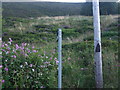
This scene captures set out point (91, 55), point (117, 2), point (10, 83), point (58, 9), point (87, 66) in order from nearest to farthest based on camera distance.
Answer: point (10, 83) < point (87, 66) < point (91, 55) < point (117, 2) < point (58, 9)

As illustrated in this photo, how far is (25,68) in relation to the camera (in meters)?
3.49

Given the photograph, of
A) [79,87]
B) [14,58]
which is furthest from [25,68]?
[79,87]

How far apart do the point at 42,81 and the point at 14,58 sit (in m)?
0.73

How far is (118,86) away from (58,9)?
22276 millimetres

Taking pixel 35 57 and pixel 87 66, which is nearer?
pixel 35 57

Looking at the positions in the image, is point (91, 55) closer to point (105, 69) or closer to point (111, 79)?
point (105, 69)

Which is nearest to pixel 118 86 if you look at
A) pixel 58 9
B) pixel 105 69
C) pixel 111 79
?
pixel 111 79

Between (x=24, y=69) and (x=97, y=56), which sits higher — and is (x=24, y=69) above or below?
below

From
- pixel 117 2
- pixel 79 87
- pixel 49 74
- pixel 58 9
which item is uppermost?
pixel 58 9

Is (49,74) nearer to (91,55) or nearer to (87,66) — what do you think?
(87,66)

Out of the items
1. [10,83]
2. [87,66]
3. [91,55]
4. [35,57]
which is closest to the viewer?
[10,83]

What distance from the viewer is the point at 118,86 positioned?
10.9 feet

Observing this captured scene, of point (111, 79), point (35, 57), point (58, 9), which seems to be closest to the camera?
point (111, 79)

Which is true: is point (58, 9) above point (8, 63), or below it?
above
